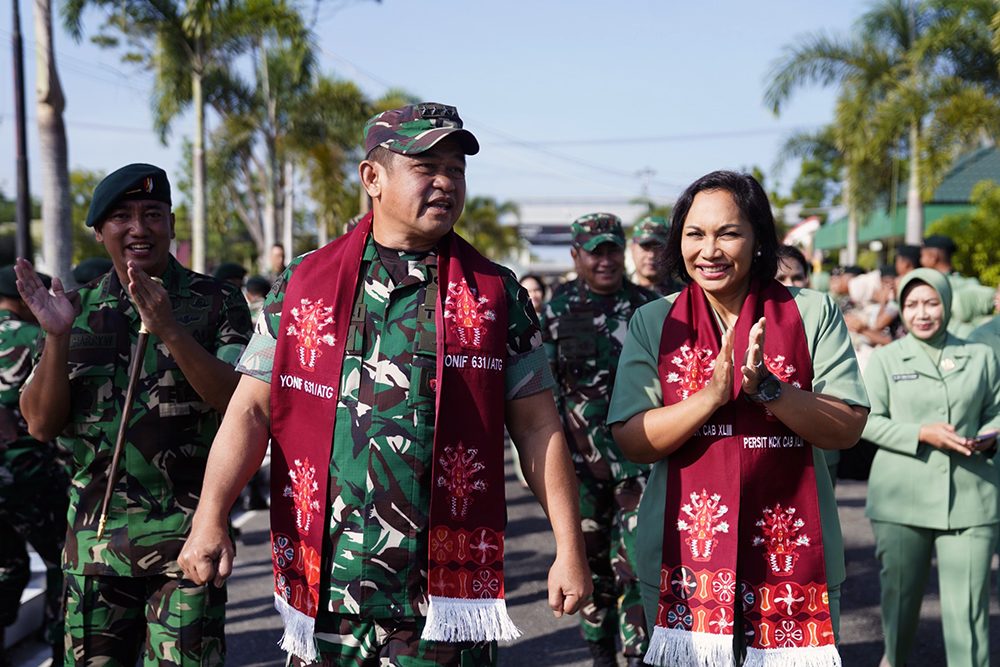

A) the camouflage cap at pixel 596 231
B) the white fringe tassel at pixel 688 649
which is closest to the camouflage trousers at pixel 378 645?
the white fringe tassel at pixel 688 649

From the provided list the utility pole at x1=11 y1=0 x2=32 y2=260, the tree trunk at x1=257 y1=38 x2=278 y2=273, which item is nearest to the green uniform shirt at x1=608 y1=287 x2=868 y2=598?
the utility pole at x1=11 y1=0 x2=32 y2=260

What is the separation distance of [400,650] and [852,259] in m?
27.1

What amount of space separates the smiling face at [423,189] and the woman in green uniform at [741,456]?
31.8 inches

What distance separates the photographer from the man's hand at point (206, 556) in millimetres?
2473

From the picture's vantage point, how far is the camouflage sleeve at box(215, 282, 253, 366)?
3.51 metres

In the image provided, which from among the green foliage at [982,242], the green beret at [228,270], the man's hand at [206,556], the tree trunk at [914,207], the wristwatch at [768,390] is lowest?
the man's hand at [206,556]

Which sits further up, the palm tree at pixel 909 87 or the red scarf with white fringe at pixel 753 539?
the palm tree at pixel 909 87

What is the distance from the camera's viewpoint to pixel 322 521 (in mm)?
2588

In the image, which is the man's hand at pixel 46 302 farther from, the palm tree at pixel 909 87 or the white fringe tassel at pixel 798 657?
the palm tree at pixel 909 87

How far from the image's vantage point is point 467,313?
2.67m

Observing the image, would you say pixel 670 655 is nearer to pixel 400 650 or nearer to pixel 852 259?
pixel 400 650

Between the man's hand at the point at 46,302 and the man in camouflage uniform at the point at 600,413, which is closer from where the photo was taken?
the man's hand at the point at 46,302

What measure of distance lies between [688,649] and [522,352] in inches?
40.7

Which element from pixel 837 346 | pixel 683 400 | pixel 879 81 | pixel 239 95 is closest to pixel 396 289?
pixel 683 400
